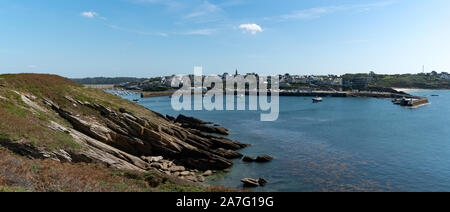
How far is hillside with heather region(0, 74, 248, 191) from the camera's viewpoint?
13938 millimetres

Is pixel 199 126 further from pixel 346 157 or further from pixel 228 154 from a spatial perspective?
pixel 346 157

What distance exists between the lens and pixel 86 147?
21.5 metres

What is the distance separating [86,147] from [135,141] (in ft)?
26.5

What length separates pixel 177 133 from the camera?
36.5 meters

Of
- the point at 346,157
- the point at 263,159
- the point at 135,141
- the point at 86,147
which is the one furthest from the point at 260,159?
the point at 86,147

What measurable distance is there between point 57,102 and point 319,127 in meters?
44.2

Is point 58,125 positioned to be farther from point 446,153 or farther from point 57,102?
point 446,153

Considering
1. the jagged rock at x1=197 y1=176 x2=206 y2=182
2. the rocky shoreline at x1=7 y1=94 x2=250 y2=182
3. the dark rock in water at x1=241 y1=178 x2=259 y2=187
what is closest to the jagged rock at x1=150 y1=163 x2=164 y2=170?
the rocky shoreline at x1=7 y1=94 x2=250 y2=182

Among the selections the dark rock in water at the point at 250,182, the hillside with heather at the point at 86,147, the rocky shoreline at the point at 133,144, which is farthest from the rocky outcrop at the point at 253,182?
the hillside with heather at the point at 86,147

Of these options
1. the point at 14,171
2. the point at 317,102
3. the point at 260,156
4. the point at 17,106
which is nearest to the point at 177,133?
the point at 260,156

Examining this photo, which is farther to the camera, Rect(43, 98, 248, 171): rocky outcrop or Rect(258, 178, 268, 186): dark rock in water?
Rect(258, 178, 268, 186): dark rock in water

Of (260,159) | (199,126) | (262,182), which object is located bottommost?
(262,182)

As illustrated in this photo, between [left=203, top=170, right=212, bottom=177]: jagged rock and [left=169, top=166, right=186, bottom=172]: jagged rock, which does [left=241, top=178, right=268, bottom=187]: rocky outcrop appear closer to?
[left=203, top=170, right=212, bottom=177]: jagged rock

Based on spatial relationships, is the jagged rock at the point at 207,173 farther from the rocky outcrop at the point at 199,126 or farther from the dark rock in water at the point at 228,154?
the rocky outcrop at the point at 199,126
